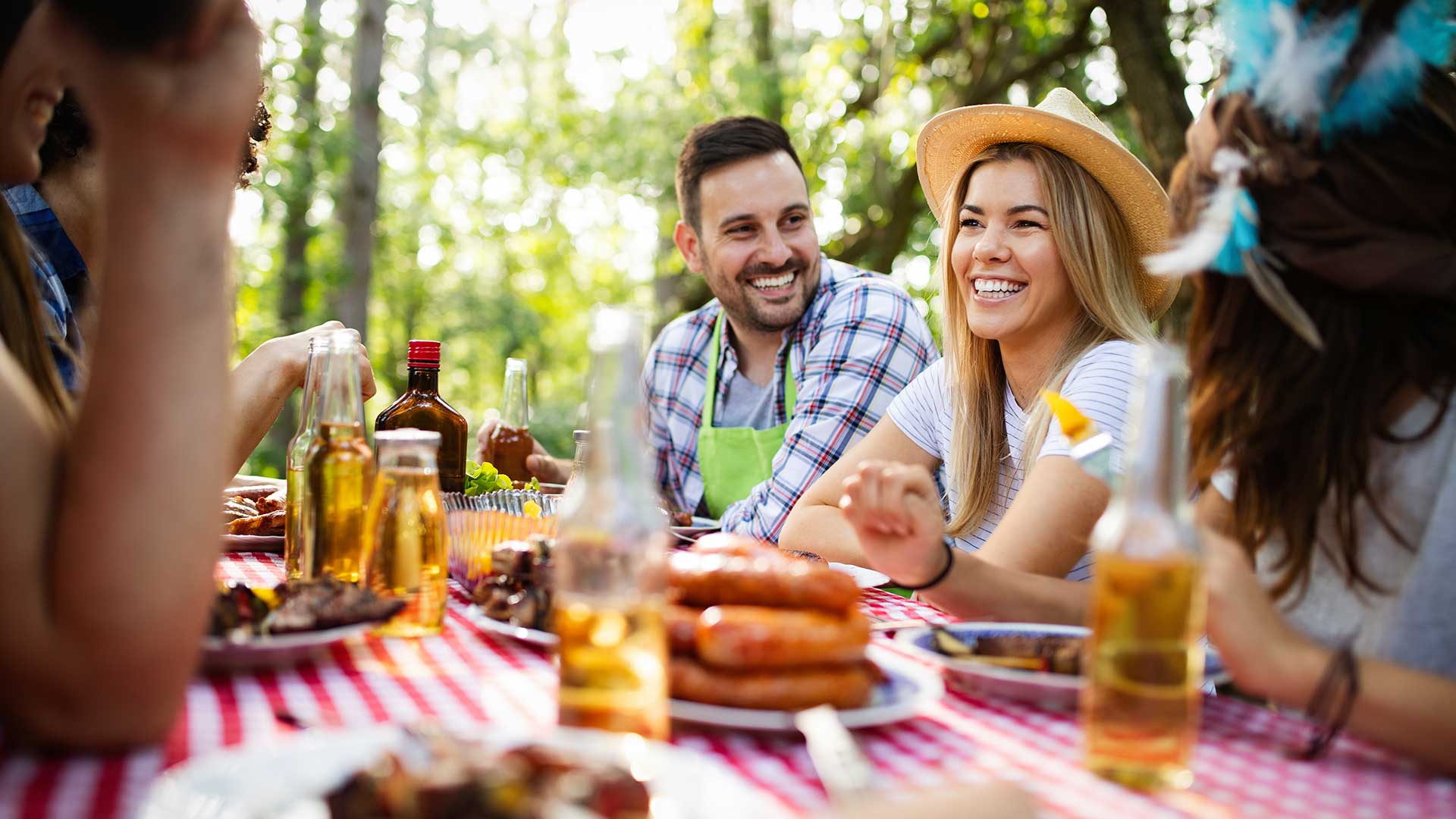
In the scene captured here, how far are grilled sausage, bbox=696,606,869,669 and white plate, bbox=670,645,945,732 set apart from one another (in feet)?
0.17

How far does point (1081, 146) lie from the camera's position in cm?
265

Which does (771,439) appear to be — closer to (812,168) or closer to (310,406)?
(310,406)

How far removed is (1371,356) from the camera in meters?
1.46

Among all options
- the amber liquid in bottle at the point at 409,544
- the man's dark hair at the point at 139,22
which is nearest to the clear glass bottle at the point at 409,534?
the amber liquid in bottle at the point at 409,544

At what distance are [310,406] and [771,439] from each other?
221 centimetres

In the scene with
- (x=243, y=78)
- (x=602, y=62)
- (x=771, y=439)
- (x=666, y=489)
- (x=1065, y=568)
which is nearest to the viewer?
(x=243, y=78)

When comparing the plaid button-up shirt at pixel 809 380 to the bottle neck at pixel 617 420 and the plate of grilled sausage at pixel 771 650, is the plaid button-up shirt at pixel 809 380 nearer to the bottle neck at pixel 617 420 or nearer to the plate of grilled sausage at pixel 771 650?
the plate of grilled sausage at pixel 771 650

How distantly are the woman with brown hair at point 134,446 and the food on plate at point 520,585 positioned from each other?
1.91ft

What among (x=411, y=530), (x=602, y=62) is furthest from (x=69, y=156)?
(x=602, y=62)

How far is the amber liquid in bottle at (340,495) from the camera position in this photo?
167 centimetres

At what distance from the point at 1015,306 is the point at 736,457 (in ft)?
4.71

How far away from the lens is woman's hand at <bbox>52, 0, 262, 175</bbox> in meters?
0.99

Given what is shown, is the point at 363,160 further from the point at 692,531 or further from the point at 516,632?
the point at 516,632

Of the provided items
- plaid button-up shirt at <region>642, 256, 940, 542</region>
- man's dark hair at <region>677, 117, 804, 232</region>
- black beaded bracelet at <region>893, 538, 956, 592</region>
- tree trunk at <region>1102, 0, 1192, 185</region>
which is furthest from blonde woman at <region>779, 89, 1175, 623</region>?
tree trunk at <region>1102, 0, 1192, 185</region>
